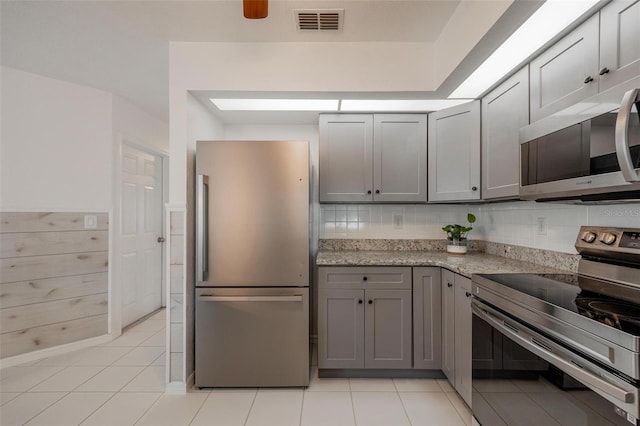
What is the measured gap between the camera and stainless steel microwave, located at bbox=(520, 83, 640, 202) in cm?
102

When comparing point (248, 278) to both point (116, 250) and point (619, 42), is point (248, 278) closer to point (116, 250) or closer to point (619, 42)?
point (116, 250)

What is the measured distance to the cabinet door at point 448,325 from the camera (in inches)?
80.9

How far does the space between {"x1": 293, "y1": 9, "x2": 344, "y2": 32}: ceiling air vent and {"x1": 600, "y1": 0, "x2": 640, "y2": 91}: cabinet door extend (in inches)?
49.9

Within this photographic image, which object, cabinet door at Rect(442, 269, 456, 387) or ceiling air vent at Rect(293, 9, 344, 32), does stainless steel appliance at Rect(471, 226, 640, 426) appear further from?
ceiling air vent at Rect(293, 9, 344, 32)

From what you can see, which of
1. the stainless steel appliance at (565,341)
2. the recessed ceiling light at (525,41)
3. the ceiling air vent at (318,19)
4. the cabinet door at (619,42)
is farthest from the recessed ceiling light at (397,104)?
the stainless steel appliance at (565,341)

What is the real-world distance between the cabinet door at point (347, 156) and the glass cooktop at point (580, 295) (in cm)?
126

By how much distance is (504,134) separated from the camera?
1955 mm

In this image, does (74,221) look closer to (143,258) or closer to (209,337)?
(143,258)

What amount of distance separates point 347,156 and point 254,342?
5.43 ft

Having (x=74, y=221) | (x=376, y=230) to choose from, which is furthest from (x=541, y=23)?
(x=74, y=221)

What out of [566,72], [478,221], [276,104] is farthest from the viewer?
[478,221]

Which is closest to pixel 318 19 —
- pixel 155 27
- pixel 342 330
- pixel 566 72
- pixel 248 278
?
pixel 155 27

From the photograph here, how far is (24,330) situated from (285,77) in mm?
3101

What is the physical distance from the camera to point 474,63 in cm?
181
